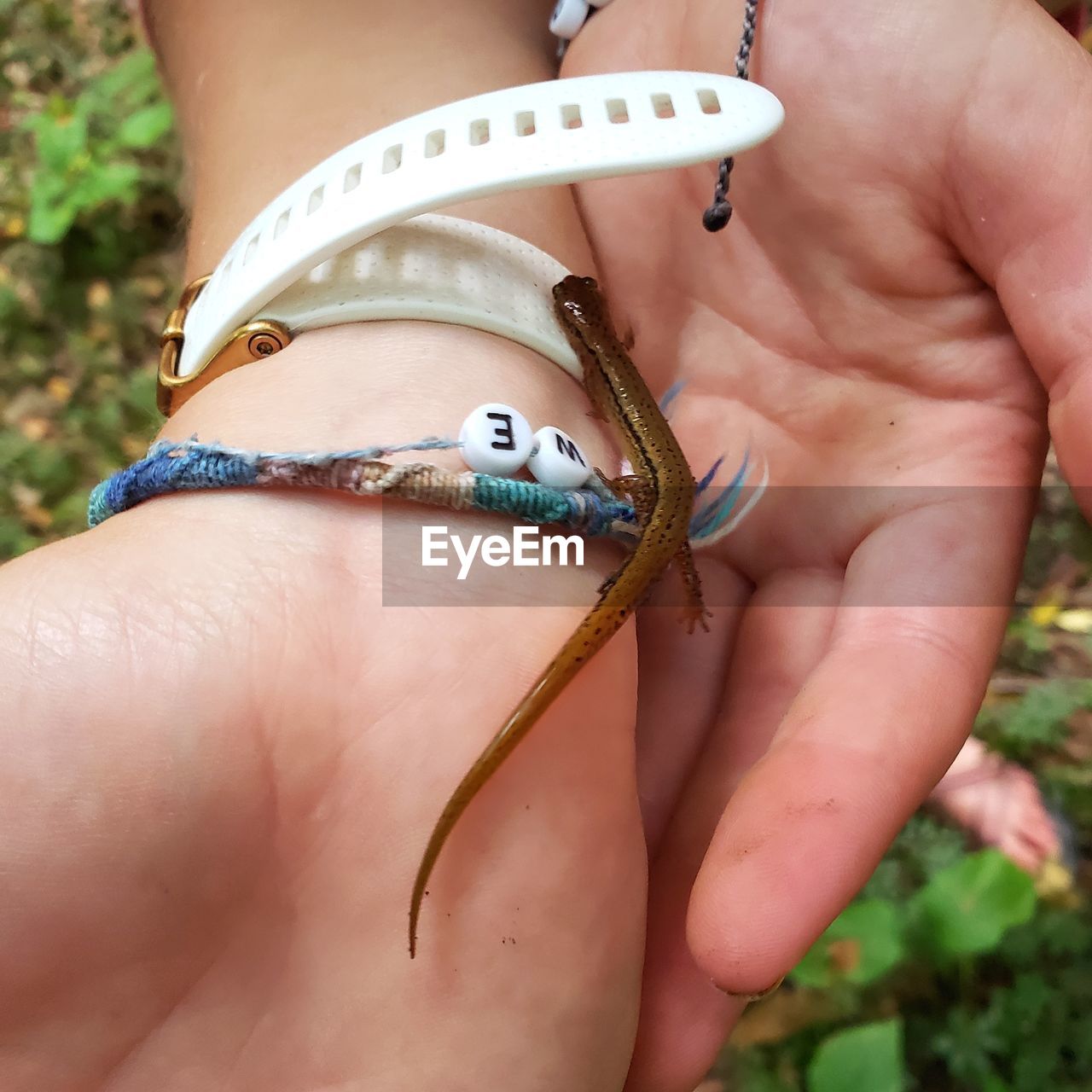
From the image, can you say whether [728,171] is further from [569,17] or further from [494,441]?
[569,17]

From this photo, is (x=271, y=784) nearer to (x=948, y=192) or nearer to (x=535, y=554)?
(x=535, y=554)

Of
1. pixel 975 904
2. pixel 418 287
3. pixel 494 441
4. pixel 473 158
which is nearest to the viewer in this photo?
pixel 494 441

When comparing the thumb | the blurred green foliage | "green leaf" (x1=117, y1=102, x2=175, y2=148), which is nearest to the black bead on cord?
the thumb

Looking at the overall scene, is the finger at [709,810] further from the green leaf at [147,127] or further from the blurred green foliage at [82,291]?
the green leaf at [147,127]

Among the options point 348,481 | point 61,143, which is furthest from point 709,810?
point 61,143

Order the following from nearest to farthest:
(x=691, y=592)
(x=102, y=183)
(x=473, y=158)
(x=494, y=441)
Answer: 1. (x=494, y=441)
2. (x=473, y=158)
3. (x=691, y=592)
4. (x=102, y=183)

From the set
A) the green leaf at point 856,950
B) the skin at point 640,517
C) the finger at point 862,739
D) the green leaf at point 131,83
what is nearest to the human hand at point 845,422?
the finger at point 862,739
